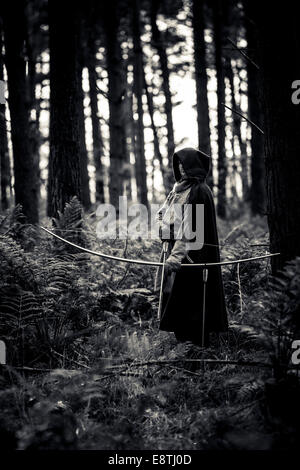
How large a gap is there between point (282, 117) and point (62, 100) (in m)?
4.07

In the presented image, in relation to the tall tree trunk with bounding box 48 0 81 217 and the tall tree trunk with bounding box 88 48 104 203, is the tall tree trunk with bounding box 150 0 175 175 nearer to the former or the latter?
the tall tree trunk with bounding box 88 48 104 203

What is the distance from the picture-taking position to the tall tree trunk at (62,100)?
6.58 metres

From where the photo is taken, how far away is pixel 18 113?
8992 mm

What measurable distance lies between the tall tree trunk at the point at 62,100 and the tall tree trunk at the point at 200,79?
15.7 ft

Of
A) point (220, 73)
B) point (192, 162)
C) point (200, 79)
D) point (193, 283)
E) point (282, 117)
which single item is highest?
point (220, 73)

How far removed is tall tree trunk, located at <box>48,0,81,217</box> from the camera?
21.6ft

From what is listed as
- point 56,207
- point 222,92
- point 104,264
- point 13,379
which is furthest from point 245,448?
point 222,92

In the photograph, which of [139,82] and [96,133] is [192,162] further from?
[96,133]

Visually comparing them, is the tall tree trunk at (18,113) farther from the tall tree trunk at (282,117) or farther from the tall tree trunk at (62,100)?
the tall tree trunk at (282,117)

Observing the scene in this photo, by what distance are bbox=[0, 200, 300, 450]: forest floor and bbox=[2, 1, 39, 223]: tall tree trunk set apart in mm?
2787

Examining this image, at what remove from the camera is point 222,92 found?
45.0 ft

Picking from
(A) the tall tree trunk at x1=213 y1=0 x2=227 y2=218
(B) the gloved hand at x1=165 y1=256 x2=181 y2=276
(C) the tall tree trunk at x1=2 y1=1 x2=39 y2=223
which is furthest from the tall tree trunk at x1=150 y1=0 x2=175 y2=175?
(B) the gloved hand at x1=165 y1=256 x2=181 y2=276

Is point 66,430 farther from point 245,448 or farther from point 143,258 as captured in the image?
point 143,258

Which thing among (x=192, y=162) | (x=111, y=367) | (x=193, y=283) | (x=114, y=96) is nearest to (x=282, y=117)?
(x=192, y=162)
